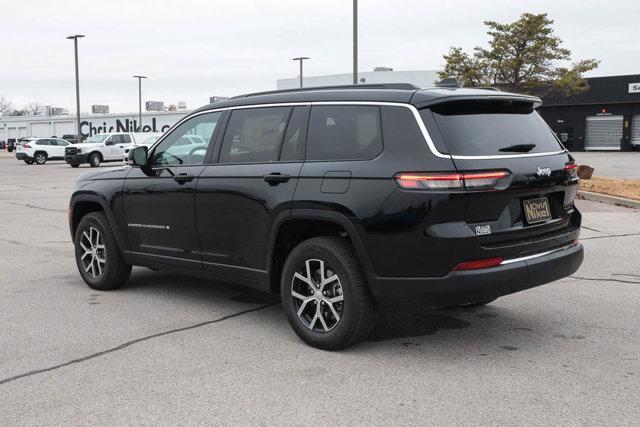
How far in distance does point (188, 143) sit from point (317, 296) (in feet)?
6.20

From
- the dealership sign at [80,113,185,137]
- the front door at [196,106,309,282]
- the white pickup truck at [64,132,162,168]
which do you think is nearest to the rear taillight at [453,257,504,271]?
the front door at [196,106,309,282]

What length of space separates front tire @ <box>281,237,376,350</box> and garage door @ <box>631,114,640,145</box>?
52.9 m

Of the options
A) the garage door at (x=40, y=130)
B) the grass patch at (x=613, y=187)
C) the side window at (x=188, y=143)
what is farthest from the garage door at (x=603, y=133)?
the garage door at (x=40, y=130)

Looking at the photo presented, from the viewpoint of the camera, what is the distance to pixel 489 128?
181 inches

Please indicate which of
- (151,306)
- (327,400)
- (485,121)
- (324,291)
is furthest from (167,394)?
(485,121)

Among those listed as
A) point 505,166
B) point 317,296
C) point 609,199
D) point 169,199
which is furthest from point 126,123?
point 505,166

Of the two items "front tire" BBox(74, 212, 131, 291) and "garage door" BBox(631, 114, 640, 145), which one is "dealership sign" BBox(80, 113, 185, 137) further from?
"front tire" BBox(74, 212, 131, 291)

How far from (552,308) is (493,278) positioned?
1.83 m

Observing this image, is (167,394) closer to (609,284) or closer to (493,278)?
(493,278)

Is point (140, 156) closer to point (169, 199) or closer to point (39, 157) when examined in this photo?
point (169, 199)

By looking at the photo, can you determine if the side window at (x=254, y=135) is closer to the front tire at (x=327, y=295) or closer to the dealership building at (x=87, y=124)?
the front tire at (x=327, y=295)

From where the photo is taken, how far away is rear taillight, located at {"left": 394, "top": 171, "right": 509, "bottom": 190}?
13.8ft

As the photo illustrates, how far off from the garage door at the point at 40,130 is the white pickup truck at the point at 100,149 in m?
48.8

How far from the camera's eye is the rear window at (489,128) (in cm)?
440
